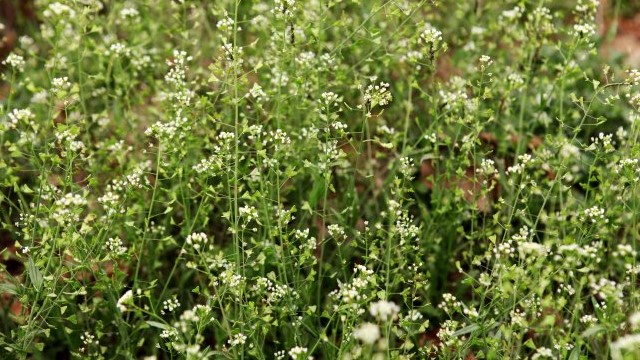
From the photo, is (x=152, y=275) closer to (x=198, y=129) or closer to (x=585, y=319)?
(x=198, y=129)

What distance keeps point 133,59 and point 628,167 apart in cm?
226

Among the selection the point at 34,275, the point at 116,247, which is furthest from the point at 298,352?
the point at 34,275

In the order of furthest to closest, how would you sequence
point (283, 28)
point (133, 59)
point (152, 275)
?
1. point (133, 59)
2. point (152, 275)
3. point (283, 28)

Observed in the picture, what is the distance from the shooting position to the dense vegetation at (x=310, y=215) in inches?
101

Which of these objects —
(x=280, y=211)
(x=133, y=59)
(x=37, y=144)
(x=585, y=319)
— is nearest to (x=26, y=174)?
(x=37, y=144)

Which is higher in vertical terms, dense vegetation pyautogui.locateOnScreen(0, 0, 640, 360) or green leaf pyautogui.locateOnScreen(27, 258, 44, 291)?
dense vegetation pyautogui.locateOnScreen(0, 0, 640, 360)

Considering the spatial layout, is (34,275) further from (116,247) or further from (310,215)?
(310,215)

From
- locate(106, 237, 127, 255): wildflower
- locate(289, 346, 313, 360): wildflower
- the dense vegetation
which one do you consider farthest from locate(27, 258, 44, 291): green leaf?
locate(289, 346, 313, 360): wildflower

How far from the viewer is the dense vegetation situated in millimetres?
2555

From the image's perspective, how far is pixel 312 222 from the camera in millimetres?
3365

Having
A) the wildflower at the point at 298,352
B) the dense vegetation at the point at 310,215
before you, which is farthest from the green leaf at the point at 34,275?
the wildflower at the point at 298,352

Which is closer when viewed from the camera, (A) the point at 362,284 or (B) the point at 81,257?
(A) the point at 362,284

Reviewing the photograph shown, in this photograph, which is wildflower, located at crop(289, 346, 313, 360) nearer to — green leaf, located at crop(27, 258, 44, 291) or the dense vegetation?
the dense vegetation

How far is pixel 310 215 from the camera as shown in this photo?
10.5ft
